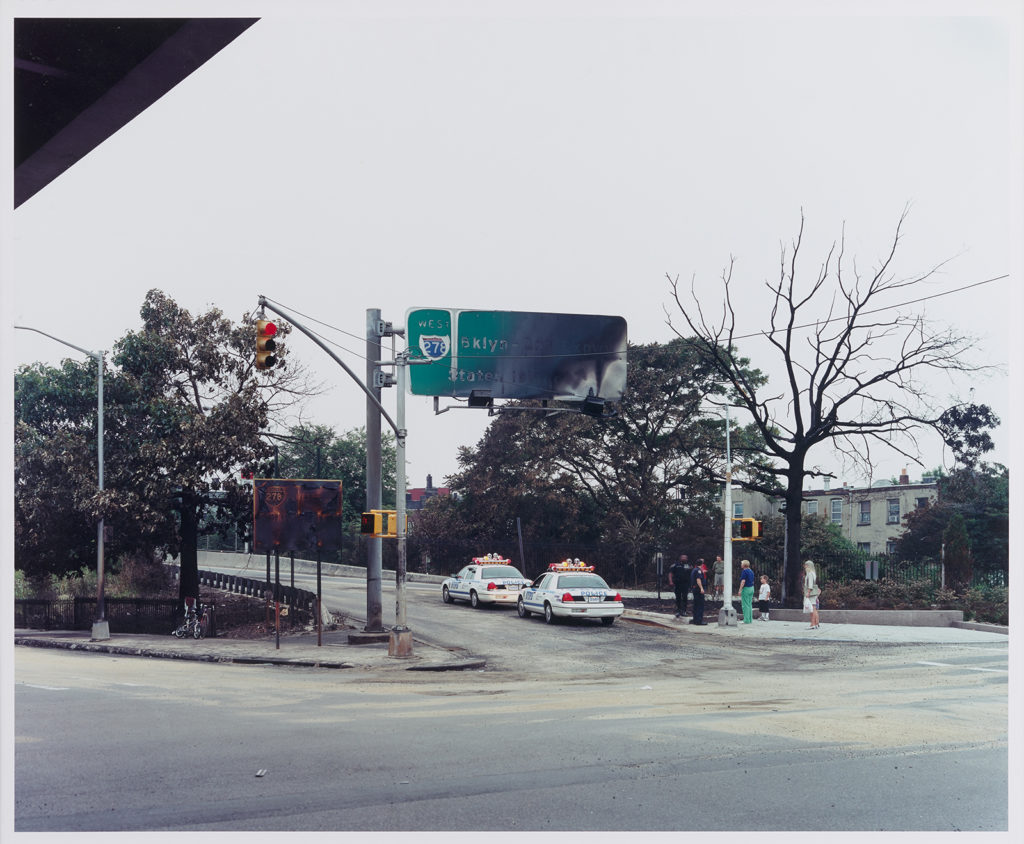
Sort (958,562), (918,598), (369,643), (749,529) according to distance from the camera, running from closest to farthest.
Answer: (369,643) → (749,529) → (918,598) → (958,562)

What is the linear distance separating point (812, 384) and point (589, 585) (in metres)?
10.3

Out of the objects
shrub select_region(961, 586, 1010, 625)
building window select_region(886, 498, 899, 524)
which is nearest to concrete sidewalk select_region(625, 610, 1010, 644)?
shrub select_region(961, 586, 1010, 625)

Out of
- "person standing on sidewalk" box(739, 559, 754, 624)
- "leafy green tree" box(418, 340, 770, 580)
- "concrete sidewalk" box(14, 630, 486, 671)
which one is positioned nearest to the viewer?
"concrete sidewalk" box(14, 630, 486, 671)

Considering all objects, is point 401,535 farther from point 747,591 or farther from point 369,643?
point 747,591

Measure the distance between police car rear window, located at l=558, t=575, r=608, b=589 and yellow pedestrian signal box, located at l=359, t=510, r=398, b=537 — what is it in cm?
705

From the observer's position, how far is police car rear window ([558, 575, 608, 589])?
86.8ft

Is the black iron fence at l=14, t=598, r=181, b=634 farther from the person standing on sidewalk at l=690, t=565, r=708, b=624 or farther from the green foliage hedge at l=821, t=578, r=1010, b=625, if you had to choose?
the green foliage hedge at l=821, t=578, r=1010, b=625

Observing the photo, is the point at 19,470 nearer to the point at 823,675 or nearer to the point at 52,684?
the point at 52,684

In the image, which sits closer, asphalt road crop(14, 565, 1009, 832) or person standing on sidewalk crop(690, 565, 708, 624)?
asphalt road crop(14, 565, 1009, 832)

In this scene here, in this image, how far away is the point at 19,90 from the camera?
22.7 ft

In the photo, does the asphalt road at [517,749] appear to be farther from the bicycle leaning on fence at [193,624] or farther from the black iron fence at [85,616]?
the black iron fence at [85,616]

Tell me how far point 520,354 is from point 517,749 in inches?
910

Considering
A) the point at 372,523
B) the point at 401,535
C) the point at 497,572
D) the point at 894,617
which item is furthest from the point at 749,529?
the point at 372,523

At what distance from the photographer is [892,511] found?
58.9 meters
